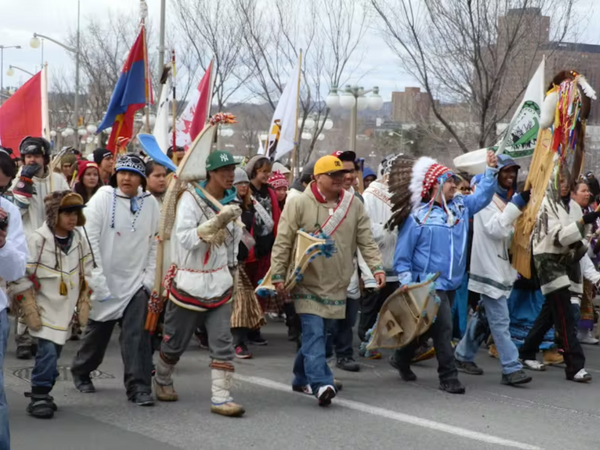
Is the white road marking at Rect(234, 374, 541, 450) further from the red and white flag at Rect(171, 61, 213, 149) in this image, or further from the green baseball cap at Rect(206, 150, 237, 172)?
the red and white flag at Rect(171, 61, 213, 149)

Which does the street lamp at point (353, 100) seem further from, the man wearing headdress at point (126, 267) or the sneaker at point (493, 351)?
the man wearing headdress at point (126, 267)

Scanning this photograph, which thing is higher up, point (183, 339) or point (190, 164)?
point (190, 164)

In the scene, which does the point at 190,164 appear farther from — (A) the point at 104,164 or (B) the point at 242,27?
(B) the point at 242,27

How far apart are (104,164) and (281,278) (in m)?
4.72

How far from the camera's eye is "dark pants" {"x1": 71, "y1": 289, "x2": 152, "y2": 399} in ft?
24.0

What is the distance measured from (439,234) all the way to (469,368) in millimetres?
1613

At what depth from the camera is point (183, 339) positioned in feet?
23.5

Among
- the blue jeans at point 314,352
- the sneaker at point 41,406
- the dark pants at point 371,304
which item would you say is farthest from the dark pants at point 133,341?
the dark pants at point 371,304

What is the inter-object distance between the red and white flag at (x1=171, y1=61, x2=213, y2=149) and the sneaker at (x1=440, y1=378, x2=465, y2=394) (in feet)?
14.3

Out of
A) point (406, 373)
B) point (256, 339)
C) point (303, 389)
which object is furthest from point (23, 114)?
point (406, 373)

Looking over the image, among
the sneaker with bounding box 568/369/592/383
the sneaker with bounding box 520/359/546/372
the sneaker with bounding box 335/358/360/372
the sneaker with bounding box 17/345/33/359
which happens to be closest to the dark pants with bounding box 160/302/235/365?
the sneaker with bounding box 335/358/360/372

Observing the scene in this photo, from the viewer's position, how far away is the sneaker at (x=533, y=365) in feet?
30.6

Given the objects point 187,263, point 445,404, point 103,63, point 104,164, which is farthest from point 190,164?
point 103,63

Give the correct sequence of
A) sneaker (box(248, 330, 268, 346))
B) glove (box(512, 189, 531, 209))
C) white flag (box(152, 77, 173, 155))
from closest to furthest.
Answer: glove (box(512, 189, 531, 209)) → sneaker (box(248, 330, 268, 346)) → white flag (box(152, 77, 173, 155))
